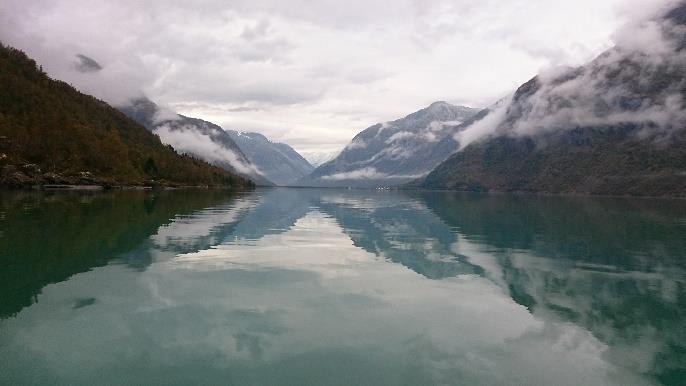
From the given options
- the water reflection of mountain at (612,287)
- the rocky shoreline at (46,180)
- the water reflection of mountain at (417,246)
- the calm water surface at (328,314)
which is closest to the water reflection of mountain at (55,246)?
the calm water surface at (328,314)

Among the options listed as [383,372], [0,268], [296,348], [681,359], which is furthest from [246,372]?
[0,268]

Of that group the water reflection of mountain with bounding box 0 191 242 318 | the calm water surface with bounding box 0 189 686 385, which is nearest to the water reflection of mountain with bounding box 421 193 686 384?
the calm water surface with bounding box 0 189 686 385

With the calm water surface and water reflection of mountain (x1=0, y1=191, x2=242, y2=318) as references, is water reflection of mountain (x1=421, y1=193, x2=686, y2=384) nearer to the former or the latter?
the calm water surface

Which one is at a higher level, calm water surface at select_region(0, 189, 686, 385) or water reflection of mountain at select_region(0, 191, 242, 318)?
water reflection of mountain at select_region(0, 191, 242, 318)

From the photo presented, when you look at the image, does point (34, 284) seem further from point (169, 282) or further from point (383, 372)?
point (383, 372)

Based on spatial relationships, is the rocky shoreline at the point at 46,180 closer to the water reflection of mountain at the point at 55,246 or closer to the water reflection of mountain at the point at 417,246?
the water reflection of mountain at the point at 55,246

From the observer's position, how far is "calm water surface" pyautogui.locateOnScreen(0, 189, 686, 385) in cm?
1586

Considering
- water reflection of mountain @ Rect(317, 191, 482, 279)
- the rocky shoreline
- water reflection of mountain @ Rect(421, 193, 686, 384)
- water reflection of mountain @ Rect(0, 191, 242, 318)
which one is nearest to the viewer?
water reflection of mountain @ Rect(421, 193, 686, 384)

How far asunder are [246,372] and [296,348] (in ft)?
8.54

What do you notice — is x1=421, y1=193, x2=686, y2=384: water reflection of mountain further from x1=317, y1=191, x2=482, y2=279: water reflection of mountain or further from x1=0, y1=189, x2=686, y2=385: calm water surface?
x1=317, y1=191, x2=482, y2=279: water reflection of mountain

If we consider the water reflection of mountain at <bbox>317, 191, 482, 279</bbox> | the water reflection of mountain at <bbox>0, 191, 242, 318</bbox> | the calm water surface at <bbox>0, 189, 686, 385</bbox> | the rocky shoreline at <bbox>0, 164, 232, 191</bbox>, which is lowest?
the water reflection of mountain at <bbox>317, 191, 482, 279</bbox>

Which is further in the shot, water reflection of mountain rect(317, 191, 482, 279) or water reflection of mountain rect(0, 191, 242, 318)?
water reflection of mountain rect(317, 191, 482, 279)

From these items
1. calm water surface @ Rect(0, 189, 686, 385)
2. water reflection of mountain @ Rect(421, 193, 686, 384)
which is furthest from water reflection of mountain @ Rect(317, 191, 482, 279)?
water reflection of mountain @ Rect(421, 193, 686, 384)

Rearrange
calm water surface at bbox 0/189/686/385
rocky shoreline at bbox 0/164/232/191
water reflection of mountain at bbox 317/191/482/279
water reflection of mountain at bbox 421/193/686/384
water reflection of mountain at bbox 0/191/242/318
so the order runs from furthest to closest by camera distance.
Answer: rocky shoreline at bbox 0/164/232/191, water reflection of mountain at bbox 317/191/482/279, water reflection of mountain at bbox 0/191/242/318, water reflection of mountain at bbox 421/193/686/384, calm water surface at bbox 0/189/686/385
